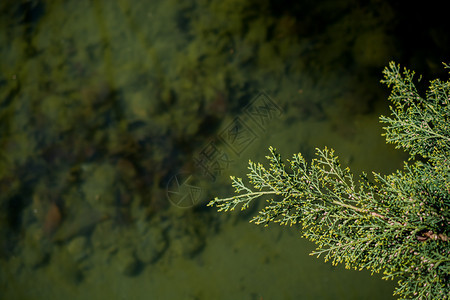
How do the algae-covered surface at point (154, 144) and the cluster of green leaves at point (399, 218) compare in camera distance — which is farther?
the algae-covered surface at point (154, 144)

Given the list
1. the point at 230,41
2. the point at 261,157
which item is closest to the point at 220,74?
the point at 230,41

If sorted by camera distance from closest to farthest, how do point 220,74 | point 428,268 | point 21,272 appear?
point 428,268, point 21,272, point 220,74

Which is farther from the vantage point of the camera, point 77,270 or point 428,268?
point 77,270

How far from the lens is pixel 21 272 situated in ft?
9.16

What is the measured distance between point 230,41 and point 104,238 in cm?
190

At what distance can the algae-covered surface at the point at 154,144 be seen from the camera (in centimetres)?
284

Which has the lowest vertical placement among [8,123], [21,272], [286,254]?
[286,254]

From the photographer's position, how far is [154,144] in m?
2.99

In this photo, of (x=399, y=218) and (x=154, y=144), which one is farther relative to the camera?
(x=154, y=144)

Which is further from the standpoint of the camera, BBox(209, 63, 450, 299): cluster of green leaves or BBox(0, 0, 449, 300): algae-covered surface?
BBox(0, 0, 449, 300): algae-covered surface

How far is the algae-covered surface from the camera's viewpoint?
284 centimetres

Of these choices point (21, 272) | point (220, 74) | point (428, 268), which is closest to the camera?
point (428, 268)

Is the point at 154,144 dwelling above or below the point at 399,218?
above

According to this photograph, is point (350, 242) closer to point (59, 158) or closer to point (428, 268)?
point (428, 268)
